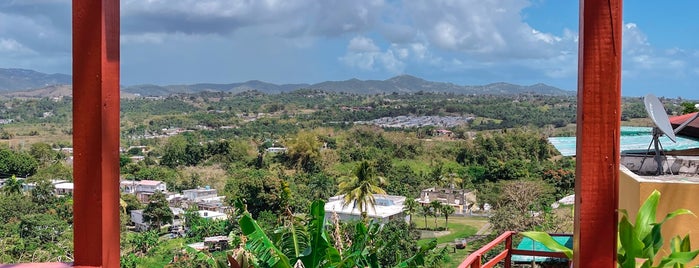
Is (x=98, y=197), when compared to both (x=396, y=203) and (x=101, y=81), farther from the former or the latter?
(x=396, y=203)

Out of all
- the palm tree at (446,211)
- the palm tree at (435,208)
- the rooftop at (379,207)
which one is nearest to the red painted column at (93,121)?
the rooftop at (379,207)

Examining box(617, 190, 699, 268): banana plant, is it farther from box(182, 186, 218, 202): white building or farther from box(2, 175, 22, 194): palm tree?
box(2, 175, 22, 194): palm tree

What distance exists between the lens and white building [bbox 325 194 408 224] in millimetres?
25539

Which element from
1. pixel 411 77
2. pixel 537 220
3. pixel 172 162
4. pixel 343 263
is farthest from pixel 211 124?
pixel 411 77

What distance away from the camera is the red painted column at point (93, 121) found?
3.24 feet

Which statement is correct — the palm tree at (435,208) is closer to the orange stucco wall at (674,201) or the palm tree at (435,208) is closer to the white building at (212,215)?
the white building at (212,215)

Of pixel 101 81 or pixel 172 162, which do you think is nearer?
pixel 101 81

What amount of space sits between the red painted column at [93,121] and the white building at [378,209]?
75.6 feet

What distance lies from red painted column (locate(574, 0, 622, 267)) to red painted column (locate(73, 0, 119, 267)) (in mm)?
810

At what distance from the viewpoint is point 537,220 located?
20.5 metres

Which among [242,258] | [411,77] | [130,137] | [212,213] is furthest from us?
[411,77]

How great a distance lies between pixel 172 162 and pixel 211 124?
49.8ft

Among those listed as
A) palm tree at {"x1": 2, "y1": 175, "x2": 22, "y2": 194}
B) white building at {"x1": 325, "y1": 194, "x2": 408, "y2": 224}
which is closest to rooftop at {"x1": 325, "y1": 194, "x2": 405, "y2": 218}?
white building at {"x1": 325, "y1": 194, "x2": 408, "y2": 224}

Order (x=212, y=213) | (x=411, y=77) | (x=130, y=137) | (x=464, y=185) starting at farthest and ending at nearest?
(x=411, y=77) → (x=130, y=137) → (x=464, y=185) → (x=212, y=213)
